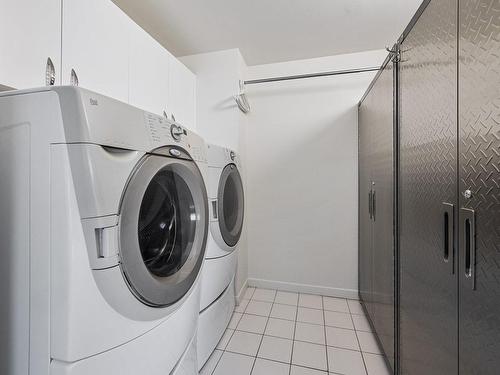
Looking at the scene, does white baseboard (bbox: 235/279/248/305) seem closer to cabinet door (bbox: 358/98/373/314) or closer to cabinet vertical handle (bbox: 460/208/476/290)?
cabinet door (bbox: 358/98/373/314)

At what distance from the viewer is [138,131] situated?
767mm

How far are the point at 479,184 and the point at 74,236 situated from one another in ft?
3.73

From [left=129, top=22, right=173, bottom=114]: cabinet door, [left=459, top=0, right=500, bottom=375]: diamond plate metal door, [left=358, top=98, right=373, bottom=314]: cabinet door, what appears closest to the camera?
[left=459, top=0, right=500, bottom=375]: diamond plate metal door

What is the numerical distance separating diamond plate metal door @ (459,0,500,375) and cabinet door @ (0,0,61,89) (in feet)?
5.19

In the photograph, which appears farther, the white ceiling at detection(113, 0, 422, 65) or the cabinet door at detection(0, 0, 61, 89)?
the white ceiling at detection(113, 0, 422, 65)

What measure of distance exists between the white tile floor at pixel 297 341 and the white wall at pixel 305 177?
32 centimetres

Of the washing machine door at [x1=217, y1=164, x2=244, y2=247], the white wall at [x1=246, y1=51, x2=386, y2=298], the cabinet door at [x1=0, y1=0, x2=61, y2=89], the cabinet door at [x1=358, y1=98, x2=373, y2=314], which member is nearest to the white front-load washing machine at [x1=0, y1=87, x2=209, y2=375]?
the cabinet door at [x1=0, y1=0, x2=61, y2=89]

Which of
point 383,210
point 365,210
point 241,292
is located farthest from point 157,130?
point 241,292

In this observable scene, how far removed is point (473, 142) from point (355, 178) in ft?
5.54

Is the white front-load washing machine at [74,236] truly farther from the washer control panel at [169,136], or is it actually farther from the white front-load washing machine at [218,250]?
the white front-load washing machine at [218,250]

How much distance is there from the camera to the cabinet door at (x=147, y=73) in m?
1.55

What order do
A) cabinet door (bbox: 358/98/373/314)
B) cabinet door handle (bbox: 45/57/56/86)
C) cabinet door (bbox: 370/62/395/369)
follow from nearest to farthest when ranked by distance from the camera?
cabinet door handle (bbox: 45/57/56/86) < cabinet door (bbox: 370/62/395/369) < cabinet door (bbox: 358/98/373/314)

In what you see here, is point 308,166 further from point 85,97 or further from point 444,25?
point 85,97

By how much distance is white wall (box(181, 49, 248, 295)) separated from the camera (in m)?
2.27
